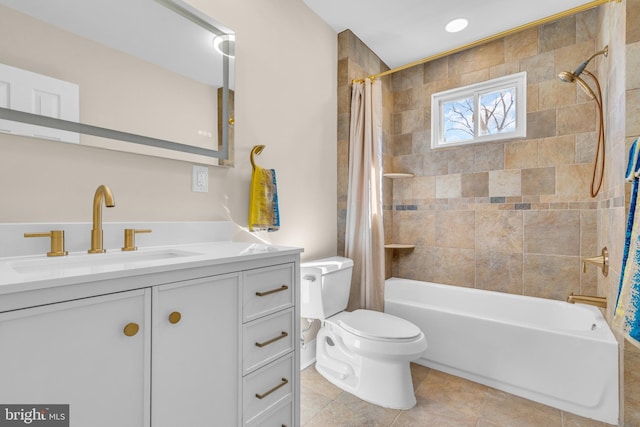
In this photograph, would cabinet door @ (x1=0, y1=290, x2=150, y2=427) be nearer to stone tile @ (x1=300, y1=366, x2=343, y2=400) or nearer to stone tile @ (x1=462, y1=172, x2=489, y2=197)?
stone tile @ (x1=300, y1=366, x2=343, y2=400)

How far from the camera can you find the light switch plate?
4.75 ft

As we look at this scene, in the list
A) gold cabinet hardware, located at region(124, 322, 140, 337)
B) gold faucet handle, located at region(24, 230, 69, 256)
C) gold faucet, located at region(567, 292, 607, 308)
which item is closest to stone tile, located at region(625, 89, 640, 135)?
gold faucet, located at region(567, 292, 607, 308)

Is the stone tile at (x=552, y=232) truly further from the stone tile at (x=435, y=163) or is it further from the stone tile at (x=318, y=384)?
the stone tile at (x=318, y=384)

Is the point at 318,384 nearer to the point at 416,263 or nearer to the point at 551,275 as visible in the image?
the point at 416,263

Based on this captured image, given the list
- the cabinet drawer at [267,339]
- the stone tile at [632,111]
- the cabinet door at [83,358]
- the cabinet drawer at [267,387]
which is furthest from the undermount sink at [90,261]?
the stone tile at [632,111]

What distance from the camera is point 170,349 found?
0.84 metres

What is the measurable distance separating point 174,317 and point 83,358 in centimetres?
21

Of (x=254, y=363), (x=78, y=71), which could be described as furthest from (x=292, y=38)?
(x=254, y=363)

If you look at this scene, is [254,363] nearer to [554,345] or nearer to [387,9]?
[554,345]

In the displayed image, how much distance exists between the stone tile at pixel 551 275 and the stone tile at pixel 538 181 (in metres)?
0.50

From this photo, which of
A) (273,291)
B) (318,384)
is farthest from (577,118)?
(318,384)

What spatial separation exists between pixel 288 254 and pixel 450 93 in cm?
244

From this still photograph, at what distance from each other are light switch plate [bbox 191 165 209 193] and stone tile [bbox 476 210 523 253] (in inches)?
88.4

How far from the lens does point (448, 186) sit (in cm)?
276
